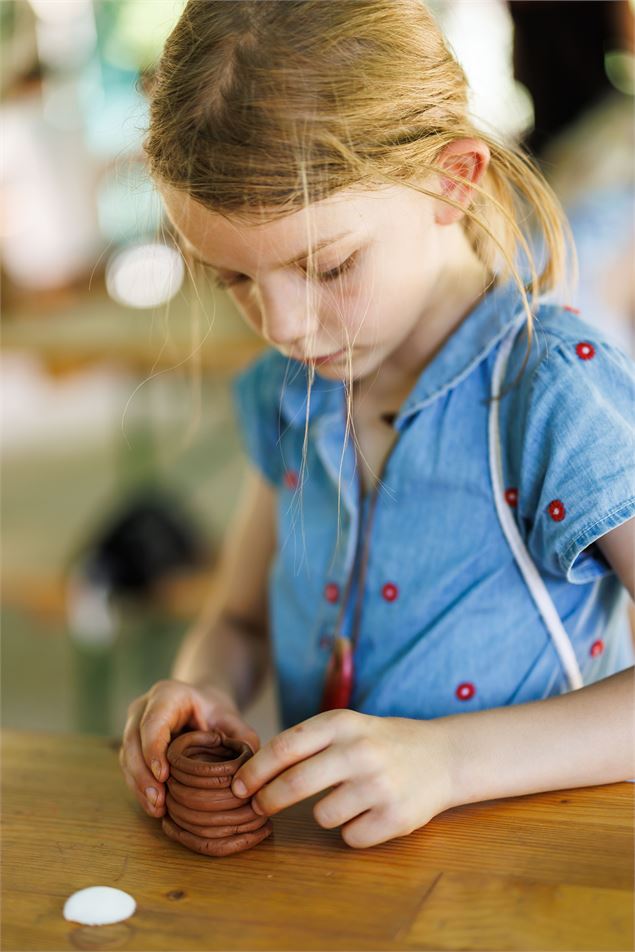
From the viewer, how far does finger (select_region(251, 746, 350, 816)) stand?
71cm

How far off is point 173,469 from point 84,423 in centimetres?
97

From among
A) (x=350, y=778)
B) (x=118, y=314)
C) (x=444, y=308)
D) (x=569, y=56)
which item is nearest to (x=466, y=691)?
(x=350, y=778)

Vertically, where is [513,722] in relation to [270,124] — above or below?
below

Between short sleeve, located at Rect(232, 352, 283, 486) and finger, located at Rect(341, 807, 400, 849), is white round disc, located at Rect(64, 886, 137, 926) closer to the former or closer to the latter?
finger, located at Rect(341, 807, 400, 849)

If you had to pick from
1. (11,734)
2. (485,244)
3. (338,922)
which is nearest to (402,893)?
(338,922)

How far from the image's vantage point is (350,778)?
71 cm

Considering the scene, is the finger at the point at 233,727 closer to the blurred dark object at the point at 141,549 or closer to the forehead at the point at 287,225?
the forehead at the point at 287,225

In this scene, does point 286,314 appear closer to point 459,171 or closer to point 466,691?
point 459,171

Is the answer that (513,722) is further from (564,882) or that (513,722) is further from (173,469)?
(173,469)

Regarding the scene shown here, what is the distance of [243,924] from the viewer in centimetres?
62

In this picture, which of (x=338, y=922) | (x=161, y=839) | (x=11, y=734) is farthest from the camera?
(x=11, y=734)

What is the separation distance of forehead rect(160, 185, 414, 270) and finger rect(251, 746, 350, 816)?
0.37 meters

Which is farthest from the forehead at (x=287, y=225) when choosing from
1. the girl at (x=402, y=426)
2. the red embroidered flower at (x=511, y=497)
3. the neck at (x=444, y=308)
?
the red embroidered flower at (x=511, y=497)

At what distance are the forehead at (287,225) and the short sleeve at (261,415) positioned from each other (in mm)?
290
